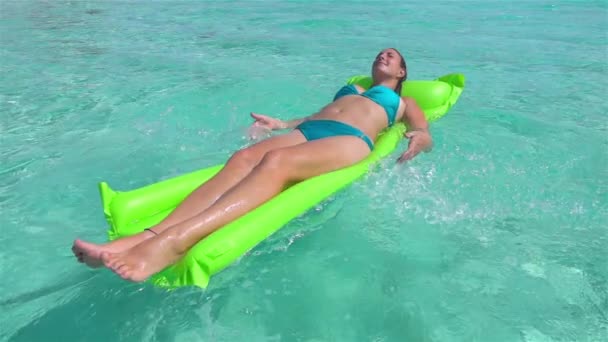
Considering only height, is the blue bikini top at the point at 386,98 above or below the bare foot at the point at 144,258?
above

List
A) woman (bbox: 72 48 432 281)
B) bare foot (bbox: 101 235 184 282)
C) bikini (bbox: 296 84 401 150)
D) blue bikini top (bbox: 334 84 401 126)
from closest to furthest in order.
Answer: bare foot (bbox: 101 235 184 282)
woman (bbox: 72 48 432 281)
bikini (bbox: 296 84 401 150)
blue bikini top (bbox: 334 84 401 126)

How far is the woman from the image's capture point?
89.4 inches

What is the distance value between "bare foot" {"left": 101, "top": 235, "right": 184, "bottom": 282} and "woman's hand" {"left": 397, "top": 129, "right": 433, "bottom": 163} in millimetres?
1706

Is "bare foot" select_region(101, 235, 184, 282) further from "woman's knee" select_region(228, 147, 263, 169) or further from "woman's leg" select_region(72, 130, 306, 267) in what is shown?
"woman's knee" select_region(228, 147, 263, 169)

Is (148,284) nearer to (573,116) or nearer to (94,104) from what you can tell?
(94,104)

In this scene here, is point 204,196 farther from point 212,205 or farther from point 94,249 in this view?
point 94,249

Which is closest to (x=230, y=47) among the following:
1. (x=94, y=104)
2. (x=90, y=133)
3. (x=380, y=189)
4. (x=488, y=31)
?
(x=94, y=104)

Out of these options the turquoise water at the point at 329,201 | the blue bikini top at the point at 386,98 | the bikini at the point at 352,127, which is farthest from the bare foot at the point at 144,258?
the blue bikini top at the point at 386,98

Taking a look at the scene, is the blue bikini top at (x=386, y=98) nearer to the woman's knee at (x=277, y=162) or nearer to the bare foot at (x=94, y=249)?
the woman's knee at (x=277, y=162)

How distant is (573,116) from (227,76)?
12.8 feet

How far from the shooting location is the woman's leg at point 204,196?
7.21 ft

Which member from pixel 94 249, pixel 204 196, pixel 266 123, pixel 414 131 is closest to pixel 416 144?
pixel 414 131

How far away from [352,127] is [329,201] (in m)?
0.56

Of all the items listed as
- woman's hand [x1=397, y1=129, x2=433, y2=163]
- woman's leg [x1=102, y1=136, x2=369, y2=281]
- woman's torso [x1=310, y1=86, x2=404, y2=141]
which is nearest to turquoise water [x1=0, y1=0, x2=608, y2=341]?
woman's hand [x1=397, y1=129, x2=433, y2=163]
